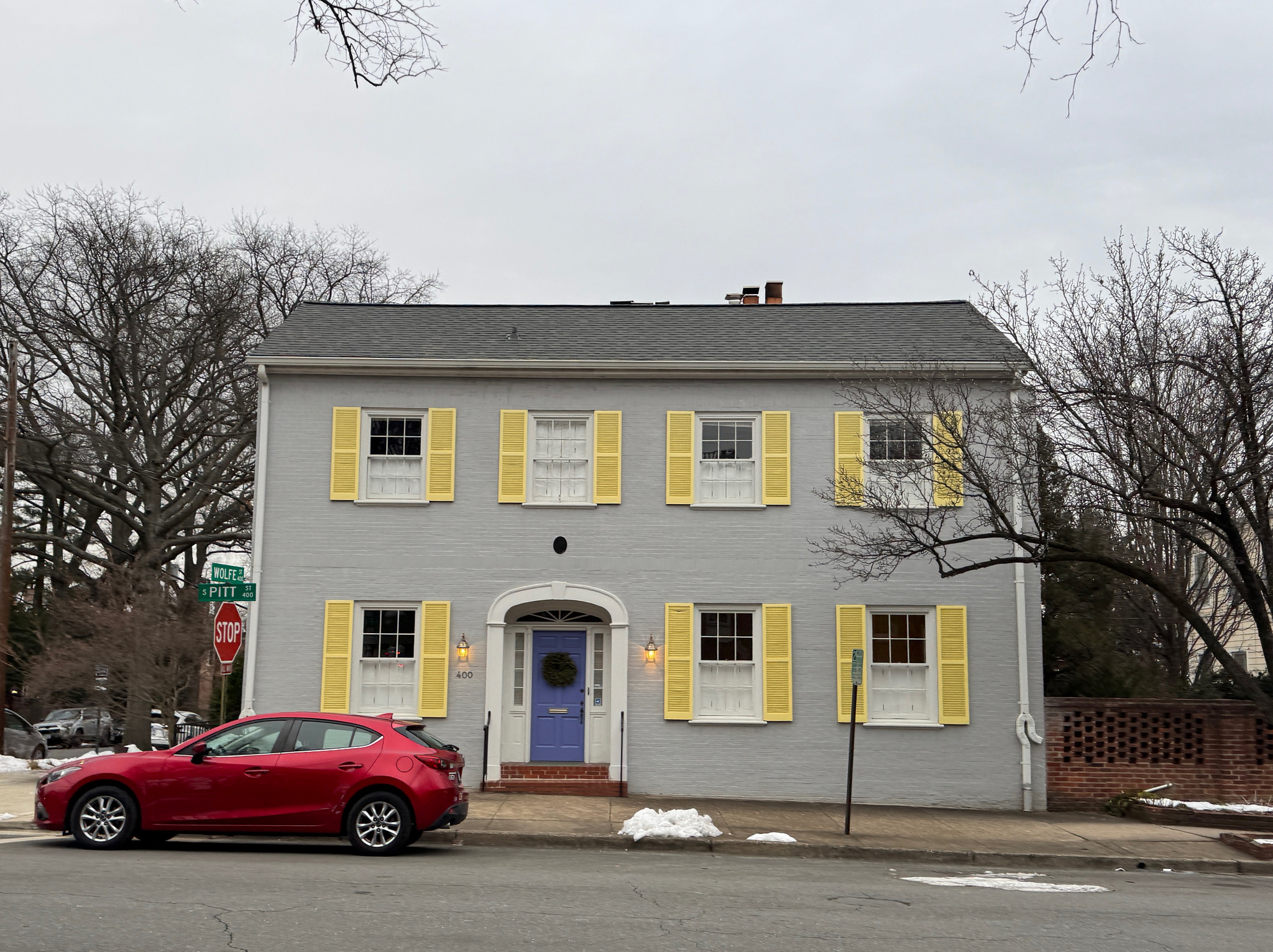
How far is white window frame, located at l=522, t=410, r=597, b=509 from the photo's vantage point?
58.5ft

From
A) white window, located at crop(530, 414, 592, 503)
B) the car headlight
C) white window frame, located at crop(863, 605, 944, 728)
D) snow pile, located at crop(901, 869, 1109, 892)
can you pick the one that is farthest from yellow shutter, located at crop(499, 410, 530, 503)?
snow pile, located at crop(901, 869, 1109, 892)

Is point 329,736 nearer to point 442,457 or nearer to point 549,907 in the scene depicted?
point 549,907

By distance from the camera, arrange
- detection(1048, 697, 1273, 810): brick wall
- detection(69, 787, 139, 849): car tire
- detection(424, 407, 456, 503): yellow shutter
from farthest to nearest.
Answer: detection(424, 407, 456, 503): yellow shutter, detection(1048, 697, 1273, 810): brick wall, detection(69, 787, 139, 849): car tire

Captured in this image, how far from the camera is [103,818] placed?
37.4 feet

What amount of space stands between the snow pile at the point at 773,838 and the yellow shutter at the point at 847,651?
4.09m

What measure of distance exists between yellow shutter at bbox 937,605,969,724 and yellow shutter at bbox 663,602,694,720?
361 centimetres

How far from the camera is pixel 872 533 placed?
17.6 metres

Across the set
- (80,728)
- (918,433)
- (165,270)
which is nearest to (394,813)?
(918,433)

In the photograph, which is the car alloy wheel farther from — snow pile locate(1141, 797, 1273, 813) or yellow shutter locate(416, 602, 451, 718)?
snow pile locate(1141, 797, 1273, 813)

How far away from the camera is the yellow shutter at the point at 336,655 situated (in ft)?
56.7

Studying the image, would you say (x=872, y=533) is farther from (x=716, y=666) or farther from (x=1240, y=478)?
(x=1240, y=478)

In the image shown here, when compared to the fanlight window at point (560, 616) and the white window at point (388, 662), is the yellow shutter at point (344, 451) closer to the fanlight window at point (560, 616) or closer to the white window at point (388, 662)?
the white window at point (388, 662)

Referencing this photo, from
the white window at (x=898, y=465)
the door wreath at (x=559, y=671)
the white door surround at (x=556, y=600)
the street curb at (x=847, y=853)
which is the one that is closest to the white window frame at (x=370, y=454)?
the white door surround at (x=556, y=600)

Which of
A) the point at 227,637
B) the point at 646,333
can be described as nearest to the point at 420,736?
the point at 227,637
